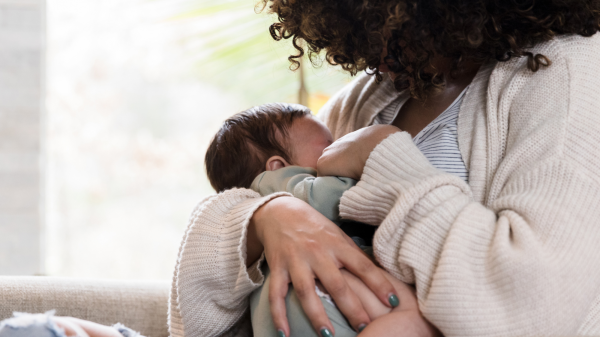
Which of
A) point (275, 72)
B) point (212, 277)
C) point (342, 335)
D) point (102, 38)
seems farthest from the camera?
point (102, 38)

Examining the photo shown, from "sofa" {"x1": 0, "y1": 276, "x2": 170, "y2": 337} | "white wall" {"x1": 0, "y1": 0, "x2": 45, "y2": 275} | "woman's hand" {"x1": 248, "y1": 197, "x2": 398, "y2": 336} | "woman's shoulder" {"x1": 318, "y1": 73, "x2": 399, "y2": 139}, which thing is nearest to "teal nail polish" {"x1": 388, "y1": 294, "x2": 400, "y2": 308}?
"woman's hand" {"x1": 248, "y1": 197, "x2": 398, "y2": 336}

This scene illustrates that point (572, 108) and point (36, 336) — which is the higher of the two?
point (572, 108)

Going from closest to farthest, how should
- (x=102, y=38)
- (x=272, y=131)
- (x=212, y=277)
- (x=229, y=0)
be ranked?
1. (x=212, y=277)
2. (x=272, y=131)
3. (x=229, y=0)
4. (x=102, y=38)

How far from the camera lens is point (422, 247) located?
80cm

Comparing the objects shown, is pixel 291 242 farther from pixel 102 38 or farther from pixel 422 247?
pixel 102 38

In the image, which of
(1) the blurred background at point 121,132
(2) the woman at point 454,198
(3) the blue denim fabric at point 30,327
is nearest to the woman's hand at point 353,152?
(2) the woman at point 454,198

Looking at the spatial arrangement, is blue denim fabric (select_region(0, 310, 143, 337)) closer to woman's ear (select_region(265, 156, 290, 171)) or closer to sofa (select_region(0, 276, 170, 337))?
sofa (select_region(0, 276, 170, 337))

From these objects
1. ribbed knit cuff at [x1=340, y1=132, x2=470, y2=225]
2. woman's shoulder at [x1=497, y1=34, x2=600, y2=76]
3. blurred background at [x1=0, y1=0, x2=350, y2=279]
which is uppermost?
woman's shoulder at [x1=497, y1=34, x2=600, y2=76]

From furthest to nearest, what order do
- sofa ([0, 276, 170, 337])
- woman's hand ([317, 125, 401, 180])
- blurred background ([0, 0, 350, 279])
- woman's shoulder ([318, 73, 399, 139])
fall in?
blurred background ([0, 0, 350, 279]) → woman's shoulder ([318, 73, 399, 139]) → sofa ([0, 276, 170, 337]) → woman's hand ([317, 125, 401, 180])

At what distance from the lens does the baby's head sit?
117cm

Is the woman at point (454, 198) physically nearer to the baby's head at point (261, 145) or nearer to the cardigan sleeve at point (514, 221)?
the cardigan sleeve at point (514, 221)

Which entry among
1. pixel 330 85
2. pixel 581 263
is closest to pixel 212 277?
pixel 581 263

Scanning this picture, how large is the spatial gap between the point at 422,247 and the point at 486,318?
5.3 inches

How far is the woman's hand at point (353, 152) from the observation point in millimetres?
943
